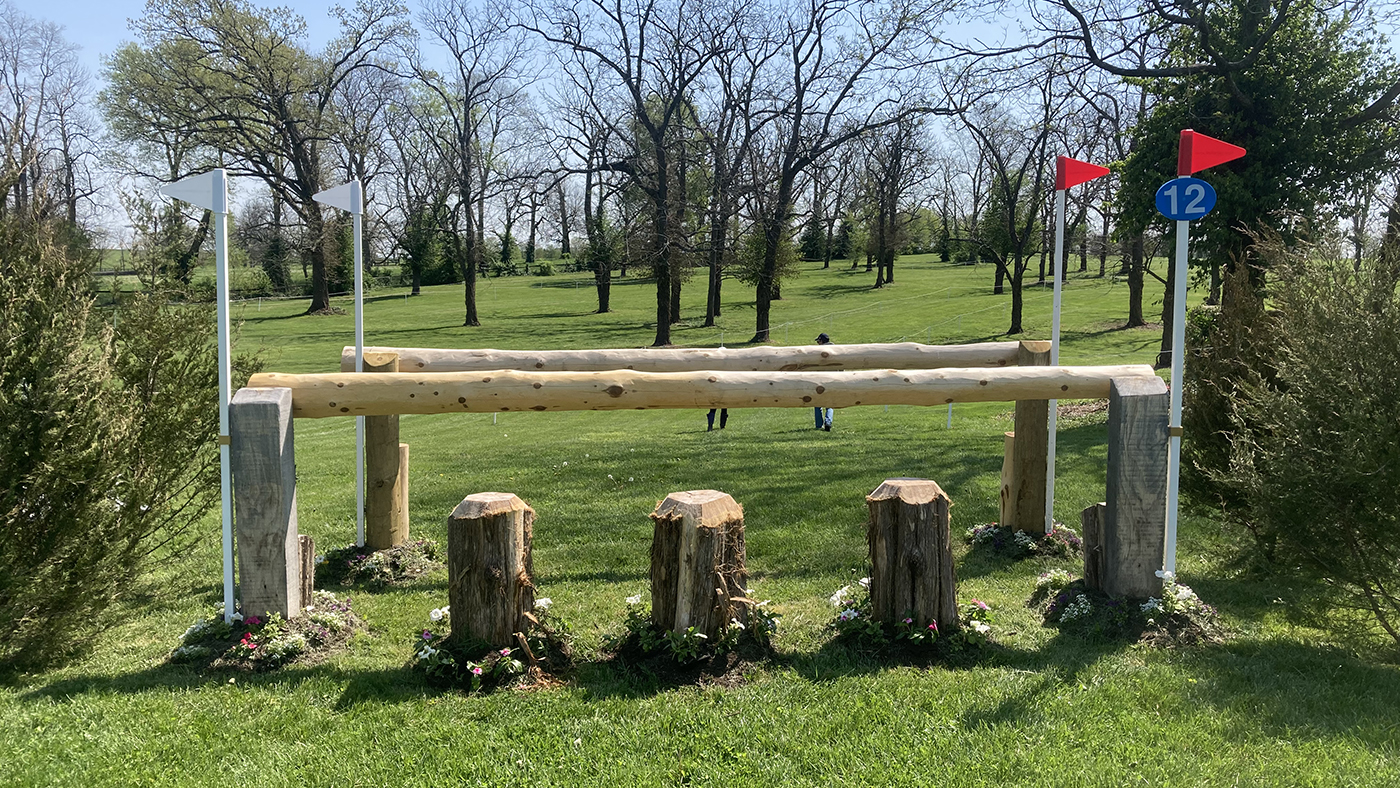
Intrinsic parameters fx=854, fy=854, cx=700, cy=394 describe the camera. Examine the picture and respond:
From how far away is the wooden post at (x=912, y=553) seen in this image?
→ 4.63m

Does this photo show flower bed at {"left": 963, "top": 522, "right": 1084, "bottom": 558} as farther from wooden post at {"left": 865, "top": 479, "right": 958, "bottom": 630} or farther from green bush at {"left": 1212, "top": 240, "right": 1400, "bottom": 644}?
wooden post at {"left": 865, "top": 479, "right": 958, "bottom": 630}

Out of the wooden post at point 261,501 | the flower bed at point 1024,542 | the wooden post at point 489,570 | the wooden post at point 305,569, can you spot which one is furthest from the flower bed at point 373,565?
the flower bed at point 1024,542

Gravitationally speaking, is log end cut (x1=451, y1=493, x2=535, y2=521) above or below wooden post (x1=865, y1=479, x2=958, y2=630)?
above

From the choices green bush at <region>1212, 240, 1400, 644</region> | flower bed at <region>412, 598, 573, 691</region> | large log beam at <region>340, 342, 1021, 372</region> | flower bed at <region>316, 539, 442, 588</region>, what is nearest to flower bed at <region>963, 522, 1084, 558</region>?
large log beam at <region>340, 342, 1021, 372</region>

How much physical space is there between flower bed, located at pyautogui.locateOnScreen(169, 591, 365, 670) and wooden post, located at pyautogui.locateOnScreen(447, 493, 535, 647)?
1.03 metres

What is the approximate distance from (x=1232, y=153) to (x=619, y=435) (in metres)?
10.5

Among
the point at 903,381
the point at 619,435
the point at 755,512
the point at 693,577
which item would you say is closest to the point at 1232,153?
the point at 903,381

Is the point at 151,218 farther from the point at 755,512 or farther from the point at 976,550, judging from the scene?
the point at 976,550

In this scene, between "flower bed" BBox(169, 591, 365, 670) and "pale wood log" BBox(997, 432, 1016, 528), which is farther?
"pale wood log" BBox(997, 432, 1016, 528)

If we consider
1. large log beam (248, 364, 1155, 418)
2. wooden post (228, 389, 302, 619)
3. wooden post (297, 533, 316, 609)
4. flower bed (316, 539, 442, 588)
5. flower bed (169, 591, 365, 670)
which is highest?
large log beam (248, 364, 1155, 418)

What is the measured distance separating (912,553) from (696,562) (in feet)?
3.95

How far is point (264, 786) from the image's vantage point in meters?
3.47

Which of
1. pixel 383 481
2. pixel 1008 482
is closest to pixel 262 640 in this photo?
pixel 383 481

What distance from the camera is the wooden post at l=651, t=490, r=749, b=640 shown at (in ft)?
14.6
